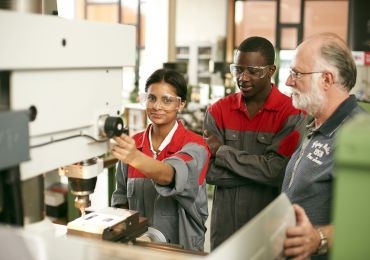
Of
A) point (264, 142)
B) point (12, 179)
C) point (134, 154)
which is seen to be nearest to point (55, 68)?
point (12, 179)

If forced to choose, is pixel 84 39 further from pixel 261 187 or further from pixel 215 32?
pixel 215 32

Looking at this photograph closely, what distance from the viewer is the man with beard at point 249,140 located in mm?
1981

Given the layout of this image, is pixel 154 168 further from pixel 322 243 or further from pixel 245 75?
pixel 245 75

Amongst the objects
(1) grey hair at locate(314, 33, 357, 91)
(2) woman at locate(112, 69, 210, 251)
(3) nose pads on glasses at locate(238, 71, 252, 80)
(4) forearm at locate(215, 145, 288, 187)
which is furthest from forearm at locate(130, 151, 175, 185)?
(3) nose pads on glasses at locate(238, 71, 252, 80)

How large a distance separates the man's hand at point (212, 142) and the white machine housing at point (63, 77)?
2.72ft

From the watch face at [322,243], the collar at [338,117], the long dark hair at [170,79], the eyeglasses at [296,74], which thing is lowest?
the watch face at [322,243]

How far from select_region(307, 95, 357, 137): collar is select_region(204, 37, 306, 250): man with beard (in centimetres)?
46

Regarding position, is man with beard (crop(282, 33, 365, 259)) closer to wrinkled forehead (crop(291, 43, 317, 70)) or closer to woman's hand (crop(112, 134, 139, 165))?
wrinkled forehead (crop(291, 43, 317, 70))

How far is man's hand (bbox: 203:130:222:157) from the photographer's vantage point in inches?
80.2

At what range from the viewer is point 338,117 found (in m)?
1.51

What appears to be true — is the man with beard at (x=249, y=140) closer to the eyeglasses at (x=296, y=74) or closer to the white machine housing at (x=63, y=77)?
the eyeglasses at (x=296, y=74)

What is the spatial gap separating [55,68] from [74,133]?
0.18 metres

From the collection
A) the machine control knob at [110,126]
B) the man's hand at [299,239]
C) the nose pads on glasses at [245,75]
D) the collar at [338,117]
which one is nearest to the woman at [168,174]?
the machine control knob at [110,126]

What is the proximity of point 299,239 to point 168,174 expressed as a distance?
610 millimetres
